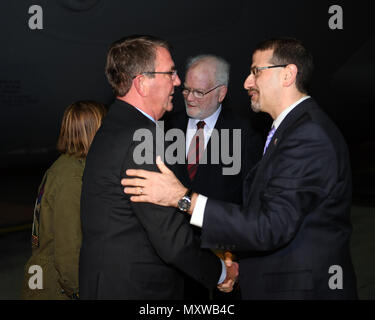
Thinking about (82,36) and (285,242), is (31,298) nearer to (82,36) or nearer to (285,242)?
(285,242)

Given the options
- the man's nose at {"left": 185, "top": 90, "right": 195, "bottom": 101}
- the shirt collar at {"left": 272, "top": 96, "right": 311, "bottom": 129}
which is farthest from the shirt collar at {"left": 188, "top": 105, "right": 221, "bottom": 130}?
the shirt collar at {"left": 272, "top": 96, "right": 311, "bottom": 129}

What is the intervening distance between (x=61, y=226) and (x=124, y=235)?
0.70m

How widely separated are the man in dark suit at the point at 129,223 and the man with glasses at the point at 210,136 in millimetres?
1178

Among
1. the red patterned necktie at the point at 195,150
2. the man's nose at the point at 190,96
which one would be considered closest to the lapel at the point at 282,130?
the red patterned necktie at the point at 195,150

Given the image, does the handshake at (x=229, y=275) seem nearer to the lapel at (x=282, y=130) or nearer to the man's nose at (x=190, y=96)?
the lapel at (x=282, y=130)

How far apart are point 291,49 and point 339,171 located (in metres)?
0.68

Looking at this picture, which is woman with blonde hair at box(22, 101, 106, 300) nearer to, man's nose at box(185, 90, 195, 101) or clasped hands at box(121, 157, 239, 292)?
clasped hands at box(121, 157, 239, 292)

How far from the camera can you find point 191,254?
→ 6.56 ft

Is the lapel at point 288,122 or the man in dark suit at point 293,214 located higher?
the lapel at point 288,122

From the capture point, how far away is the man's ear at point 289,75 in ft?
7.04

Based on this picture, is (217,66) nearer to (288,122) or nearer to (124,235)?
(288,122)

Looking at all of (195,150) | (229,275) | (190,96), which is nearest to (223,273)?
(229,275)

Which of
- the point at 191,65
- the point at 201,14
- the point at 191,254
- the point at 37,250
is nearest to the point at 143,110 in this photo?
the point at 191,254

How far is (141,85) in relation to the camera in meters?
2.11
